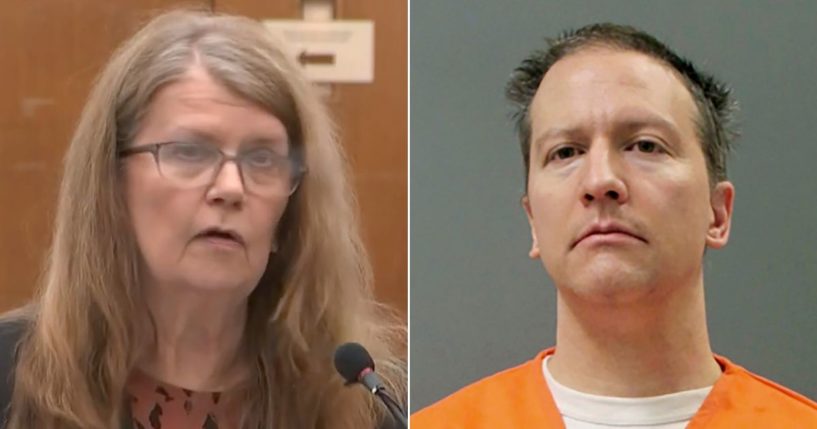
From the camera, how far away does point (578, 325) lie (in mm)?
1410

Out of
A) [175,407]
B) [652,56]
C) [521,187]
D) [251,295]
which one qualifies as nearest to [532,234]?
[521,187]

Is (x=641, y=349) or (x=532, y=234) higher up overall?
(x=532, y=234)

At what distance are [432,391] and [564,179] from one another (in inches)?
14.7

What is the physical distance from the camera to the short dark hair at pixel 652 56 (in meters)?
1.42

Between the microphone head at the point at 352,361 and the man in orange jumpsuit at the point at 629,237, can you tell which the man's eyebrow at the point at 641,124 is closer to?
the man in orange jumpsuit at the point at 629,237

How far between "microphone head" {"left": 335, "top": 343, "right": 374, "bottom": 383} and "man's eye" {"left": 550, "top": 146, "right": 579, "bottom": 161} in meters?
0.39

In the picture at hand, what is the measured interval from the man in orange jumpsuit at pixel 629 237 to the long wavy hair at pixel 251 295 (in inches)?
10.1

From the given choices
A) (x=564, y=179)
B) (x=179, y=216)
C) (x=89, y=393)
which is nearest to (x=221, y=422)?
(x=89, y=393)

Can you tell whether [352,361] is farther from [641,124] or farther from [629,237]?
[641,124]

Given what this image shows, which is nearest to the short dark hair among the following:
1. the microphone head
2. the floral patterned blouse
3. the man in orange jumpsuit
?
the man in orange jumpsuit

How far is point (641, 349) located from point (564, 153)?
30 cm

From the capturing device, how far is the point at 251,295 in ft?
4.61

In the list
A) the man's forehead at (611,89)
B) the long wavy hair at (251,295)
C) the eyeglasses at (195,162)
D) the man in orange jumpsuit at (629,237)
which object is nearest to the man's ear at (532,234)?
the man in orange jumpsuit at (629,237)

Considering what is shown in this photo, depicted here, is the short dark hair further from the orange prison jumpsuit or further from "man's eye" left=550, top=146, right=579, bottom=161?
the orange prison jumpsuit
